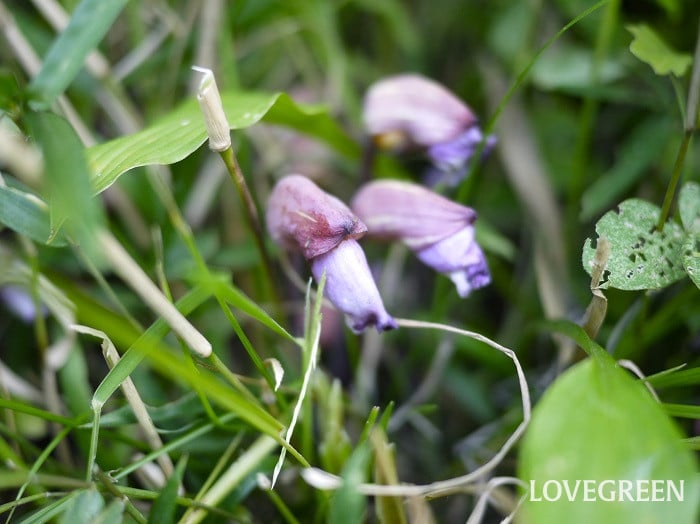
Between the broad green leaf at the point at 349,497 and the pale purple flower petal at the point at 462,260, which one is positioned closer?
the broad green leaf at the point at 349,497

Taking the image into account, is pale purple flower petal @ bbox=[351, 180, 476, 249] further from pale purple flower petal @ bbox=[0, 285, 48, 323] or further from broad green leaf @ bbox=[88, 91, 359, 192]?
pale purple flower petal @ bbox=[0, 285, 48, 323]

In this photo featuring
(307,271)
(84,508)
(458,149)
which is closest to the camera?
(84,508)

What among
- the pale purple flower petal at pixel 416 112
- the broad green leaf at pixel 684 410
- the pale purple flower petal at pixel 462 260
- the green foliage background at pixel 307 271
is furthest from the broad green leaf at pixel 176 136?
the broad green leaf at pixel 684 410

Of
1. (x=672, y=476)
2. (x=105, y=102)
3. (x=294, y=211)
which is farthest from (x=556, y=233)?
(x=105, y=102)

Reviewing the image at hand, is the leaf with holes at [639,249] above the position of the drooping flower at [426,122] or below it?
below

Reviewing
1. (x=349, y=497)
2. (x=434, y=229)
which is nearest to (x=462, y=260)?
(x=434, y=229)

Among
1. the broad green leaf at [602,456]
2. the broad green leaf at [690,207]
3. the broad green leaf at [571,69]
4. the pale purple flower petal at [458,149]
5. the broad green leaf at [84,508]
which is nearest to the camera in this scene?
the broad green leaf at [602,456]

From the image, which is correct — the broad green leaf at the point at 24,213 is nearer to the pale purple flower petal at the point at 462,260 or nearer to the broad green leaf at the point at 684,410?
the pale purple flower petal at the point at 462,260

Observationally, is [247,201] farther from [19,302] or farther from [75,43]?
[19,302]
